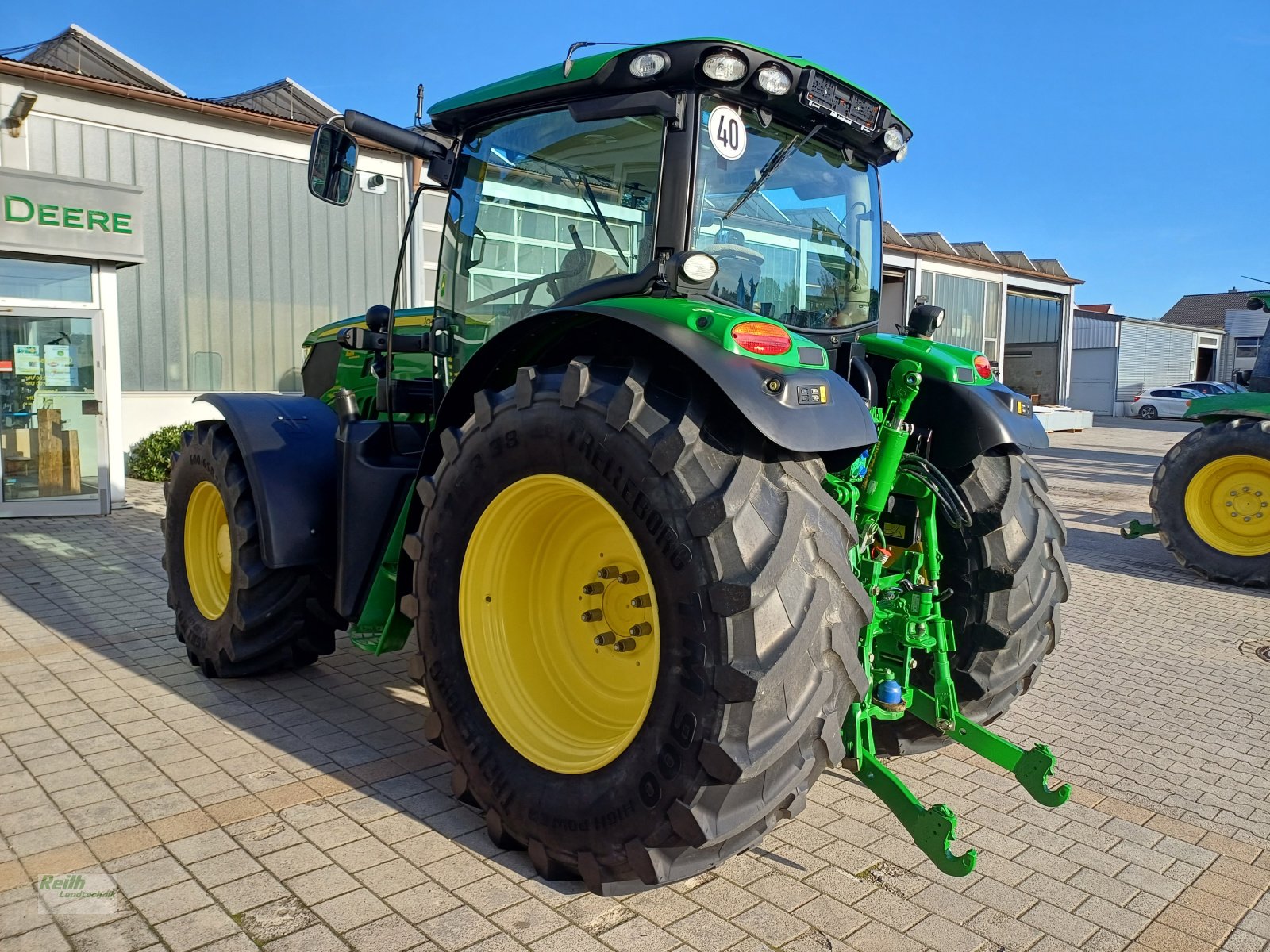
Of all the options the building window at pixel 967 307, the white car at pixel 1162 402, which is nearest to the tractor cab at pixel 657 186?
the building window at pixel 967 307

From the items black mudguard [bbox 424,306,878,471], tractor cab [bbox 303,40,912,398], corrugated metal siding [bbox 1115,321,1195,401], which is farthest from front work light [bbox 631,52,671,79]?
corrugated metal siding [bbox 1115,321,1195,401]

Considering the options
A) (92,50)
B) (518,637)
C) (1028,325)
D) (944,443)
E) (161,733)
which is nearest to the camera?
(518,637)

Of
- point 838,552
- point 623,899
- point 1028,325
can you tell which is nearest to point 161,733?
point 623,899

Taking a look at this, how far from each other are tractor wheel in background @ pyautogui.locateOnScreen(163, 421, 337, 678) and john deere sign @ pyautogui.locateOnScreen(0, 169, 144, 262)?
5733 millimetres

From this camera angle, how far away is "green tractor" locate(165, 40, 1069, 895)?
2.61m

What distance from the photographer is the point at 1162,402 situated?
37469mm

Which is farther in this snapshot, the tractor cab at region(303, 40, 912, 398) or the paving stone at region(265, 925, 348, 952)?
the tractor cab at region(303, 40, 912, 398)

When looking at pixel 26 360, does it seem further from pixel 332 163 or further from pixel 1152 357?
pixel 1152 357

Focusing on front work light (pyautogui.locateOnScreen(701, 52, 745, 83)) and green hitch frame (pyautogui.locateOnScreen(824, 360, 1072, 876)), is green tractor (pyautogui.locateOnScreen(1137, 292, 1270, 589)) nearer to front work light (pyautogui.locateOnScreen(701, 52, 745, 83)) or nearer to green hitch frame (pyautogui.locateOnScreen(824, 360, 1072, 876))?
green hitch frame (pyautogui.locateOnScreen(824, 360, 1072, 876))

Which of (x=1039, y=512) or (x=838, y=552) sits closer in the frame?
(x=838, y=552)

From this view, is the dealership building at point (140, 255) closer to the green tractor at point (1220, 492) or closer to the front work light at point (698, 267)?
the front work light at point (698, 267)

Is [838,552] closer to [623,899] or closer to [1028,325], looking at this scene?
[623,899]

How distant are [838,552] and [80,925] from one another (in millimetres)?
2279

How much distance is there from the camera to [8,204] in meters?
9.12
